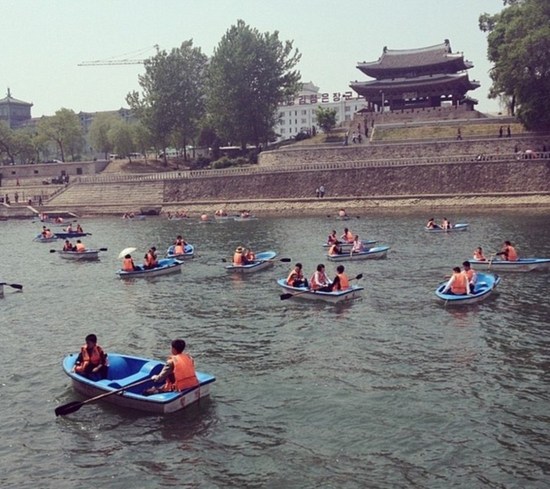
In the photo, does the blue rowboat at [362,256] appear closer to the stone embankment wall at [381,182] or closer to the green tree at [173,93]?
the stone embankment wall at [381,182]

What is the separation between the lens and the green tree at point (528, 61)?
201ft

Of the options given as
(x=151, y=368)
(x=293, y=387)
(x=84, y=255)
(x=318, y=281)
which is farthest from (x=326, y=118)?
(x=151, y=368)

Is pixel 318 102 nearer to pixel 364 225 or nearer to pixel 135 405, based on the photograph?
pixel 364 225

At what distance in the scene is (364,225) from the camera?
178 feet

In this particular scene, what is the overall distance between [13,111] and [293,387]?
189 metres

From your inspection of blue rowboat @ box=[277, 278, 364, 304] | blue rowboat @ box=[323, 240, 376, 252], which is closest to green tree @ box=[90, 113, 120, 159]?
blue rowboat @ box=[323, 240, 376, 252]

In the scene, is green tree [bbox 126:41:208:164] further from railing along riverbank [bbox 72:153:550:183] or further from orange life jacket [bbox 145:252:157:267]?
orange life jacket [bbox 145:252:157:267]

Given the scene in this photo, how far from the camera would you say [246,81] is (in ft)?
303

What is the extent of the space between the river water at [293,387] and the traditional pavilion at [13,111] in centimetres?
16622

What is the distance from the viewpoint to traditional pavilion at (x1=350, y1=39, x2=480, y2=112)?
91562 millimetres

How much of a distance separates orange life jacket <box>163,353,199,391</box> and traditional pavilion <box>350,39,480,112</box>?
82.3 metres

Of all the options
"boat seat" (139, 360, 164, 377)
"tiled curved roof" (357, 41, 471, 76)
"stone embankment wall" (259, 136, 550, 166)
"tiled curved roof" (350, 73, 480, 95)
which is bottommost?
"boat seat" (139, 360, 164, 377)

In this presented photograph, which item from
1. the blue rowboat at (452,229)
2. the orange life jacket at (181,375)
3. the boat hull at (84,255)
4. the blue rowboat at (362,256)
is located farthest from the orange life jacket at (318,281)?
the blue rowboat at (452,229)

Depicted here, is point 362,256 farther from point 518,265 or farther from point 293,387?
point 293,387
